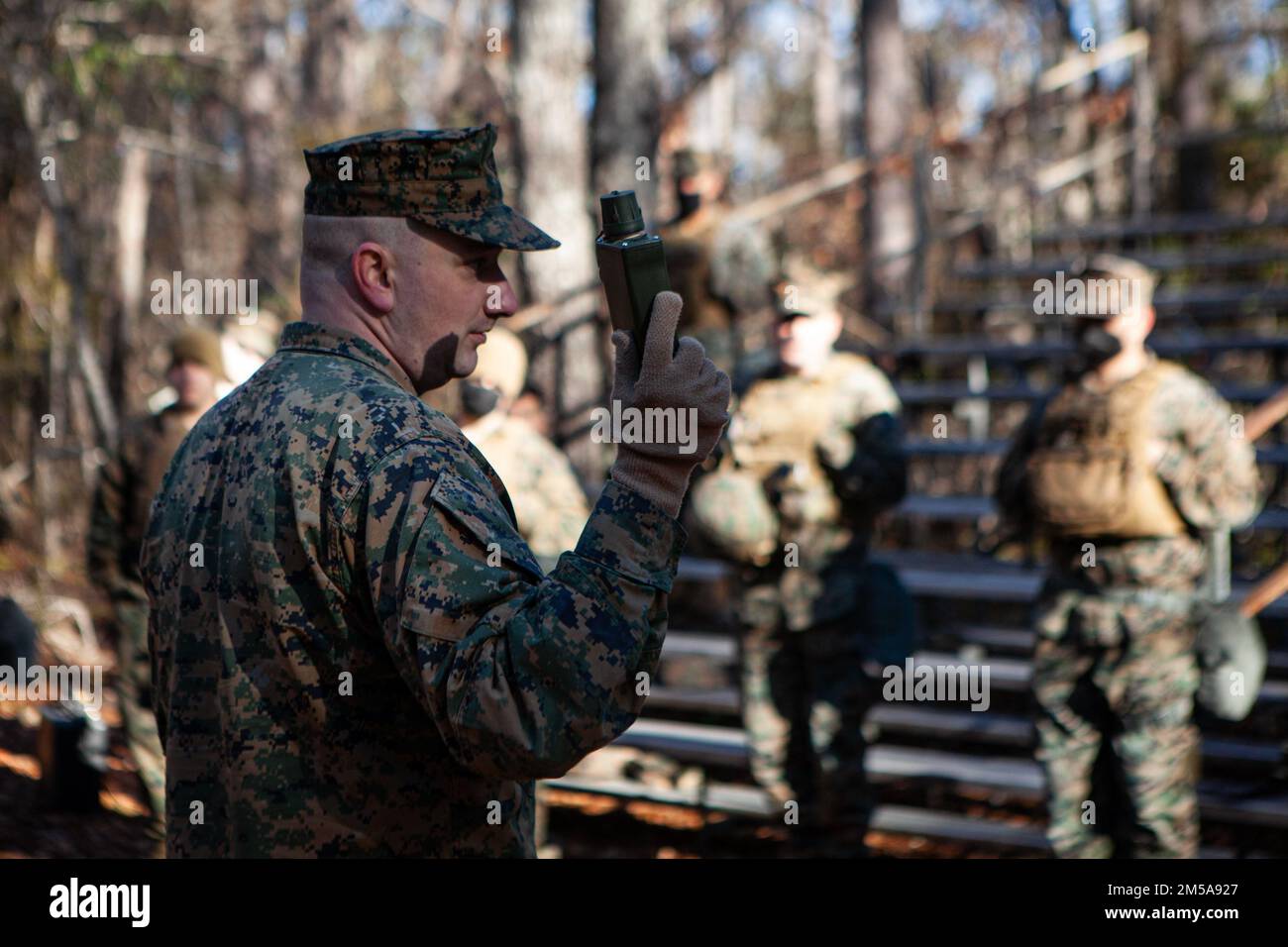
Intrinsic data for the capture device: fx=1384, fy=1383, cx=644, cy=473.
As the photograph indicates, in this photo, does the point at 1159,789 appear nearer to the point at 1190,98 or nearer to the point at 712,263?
the point at 712,263

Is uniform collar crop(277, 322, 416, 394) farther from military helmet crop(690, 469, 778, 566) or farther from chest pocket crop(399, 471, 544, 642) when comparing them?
military helmet crop(690, 469, 778, 566)

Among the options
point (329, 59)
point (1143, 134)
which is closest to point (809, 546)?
point (1143, 134)

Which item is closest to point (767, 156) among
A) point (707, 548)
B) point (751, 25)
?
point (751, 25)

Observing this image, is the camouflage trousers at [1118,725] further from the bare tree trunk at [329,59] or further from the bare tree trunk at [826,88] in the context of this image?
the bare tree trunk at [826,88]

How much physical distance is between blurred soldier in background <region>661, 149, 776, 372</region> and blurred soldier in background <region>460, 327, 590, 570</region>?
237cm

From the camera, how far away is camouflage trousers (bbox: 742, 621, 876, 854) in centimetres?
591

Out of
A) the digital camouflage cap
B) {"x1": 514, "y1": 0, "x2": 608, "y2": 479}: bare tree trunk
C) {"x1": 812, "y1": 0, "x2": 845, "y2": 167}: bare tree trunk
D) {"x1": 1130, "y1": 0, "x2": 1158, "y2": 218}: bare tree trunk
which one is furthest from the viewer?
{"x1": 812, "y1": 0, "x2": 845, "y2": 167}: bare tree trunk

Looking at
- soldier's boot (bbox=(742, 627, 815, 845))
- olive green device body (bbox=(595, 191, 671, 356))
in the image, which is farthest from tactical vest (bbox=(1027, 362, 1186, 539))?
olive green device body (bbox=(595, 191, 671, 356))

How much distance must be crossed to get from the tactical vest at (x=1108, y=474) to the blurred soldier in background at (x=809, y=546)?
0.70 metres

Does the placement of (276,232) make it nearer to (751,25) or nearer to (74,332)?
(74,332)

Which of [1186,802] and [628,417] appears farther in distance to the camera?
[1186,802]

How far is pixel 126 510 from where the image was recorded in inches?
238
